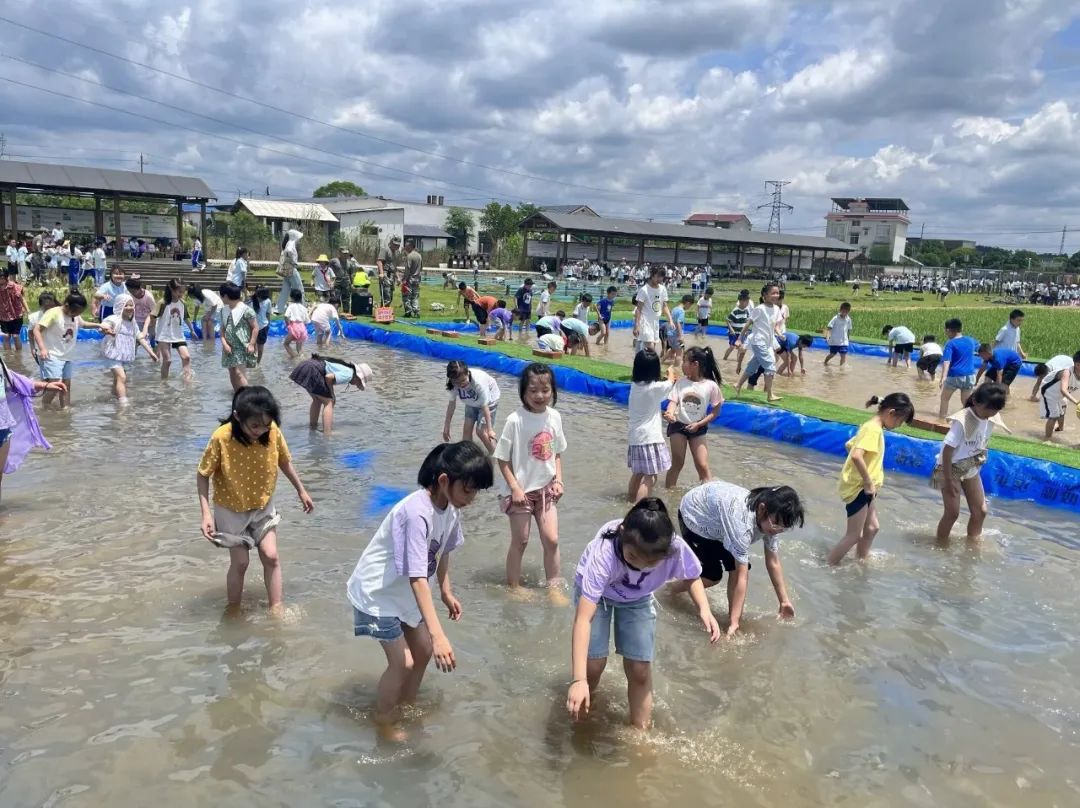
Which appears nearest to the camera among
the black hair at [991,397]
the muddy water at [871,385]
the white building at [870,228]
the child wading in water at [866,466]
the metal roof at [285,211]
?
the child wading in water at [866,466]

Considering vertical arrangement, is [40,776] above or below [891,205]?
below

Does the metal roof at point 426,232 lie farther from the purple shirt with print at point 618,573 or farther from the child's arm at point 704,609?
the purple shirt with print at point 618,573

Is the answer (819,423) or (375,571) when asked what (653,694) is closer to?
(375,571)

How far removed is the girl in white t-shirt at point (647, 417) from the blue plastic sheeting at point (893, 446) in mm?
3483

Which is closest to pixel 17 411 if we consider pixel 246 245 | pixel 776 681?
pixel 776 681

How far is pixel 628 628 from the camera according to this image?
12.6 ft

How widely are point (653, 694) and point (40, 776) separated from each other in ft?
9.95

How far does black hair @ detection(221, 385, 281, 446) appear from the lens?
176 inches

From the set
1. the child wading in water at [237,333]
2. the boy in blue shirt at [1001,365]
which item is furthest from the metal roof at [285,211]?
the boy in blue shirt at [1001,365]

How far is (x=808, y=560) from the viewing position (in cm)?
659

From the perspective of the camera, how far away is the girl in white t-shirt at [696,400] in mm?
7297

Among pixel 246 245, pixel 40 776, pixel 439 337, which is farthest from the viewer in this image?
pixel 246 245

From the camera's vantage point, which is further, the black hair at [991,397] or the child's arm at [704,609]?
the black hair at [991,397]

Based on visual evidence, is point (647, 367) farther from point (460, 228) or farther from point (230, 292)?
point (460, 228)
